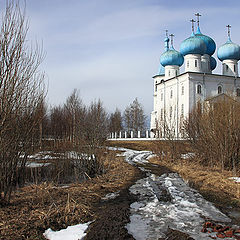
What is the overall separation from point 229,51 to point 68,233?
37266 mm

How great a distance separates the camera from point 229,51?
3678 centimetres

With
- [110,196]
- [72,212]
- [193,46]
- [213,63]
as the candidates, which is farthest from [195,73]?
[72,212]

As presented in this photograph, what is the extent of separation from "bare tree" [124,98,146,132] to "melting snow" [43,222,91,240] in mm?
46511

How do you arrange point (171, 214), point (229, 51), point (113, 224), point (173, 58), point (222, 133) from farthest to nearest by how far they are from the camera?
point (173, 58)
point (229, 51)
point (222, 133)
point (171, 214)
point (113, 224)

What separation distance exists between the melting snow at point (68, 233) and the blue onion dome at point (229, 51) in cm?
3698

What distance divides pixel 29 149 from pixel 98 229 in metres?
2.38

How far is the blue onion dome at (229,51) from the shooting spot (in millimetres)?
36625

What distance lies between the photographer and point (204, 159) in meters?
13.7

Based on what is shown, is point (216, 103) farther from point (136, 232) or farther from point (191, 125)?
point (136, 232)

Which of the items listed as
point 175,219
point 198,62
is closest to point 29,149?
point 175,219

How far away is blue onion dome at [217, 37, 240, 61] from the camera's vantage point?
120 feet

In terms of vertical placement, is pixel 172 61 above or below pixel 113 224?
above

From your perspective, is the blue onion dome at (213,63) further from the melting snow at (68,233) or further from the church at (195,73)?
the melting snow at (68,233)

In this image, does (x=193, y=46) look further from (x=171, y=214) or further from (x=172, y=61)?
(x=171, y=214)
